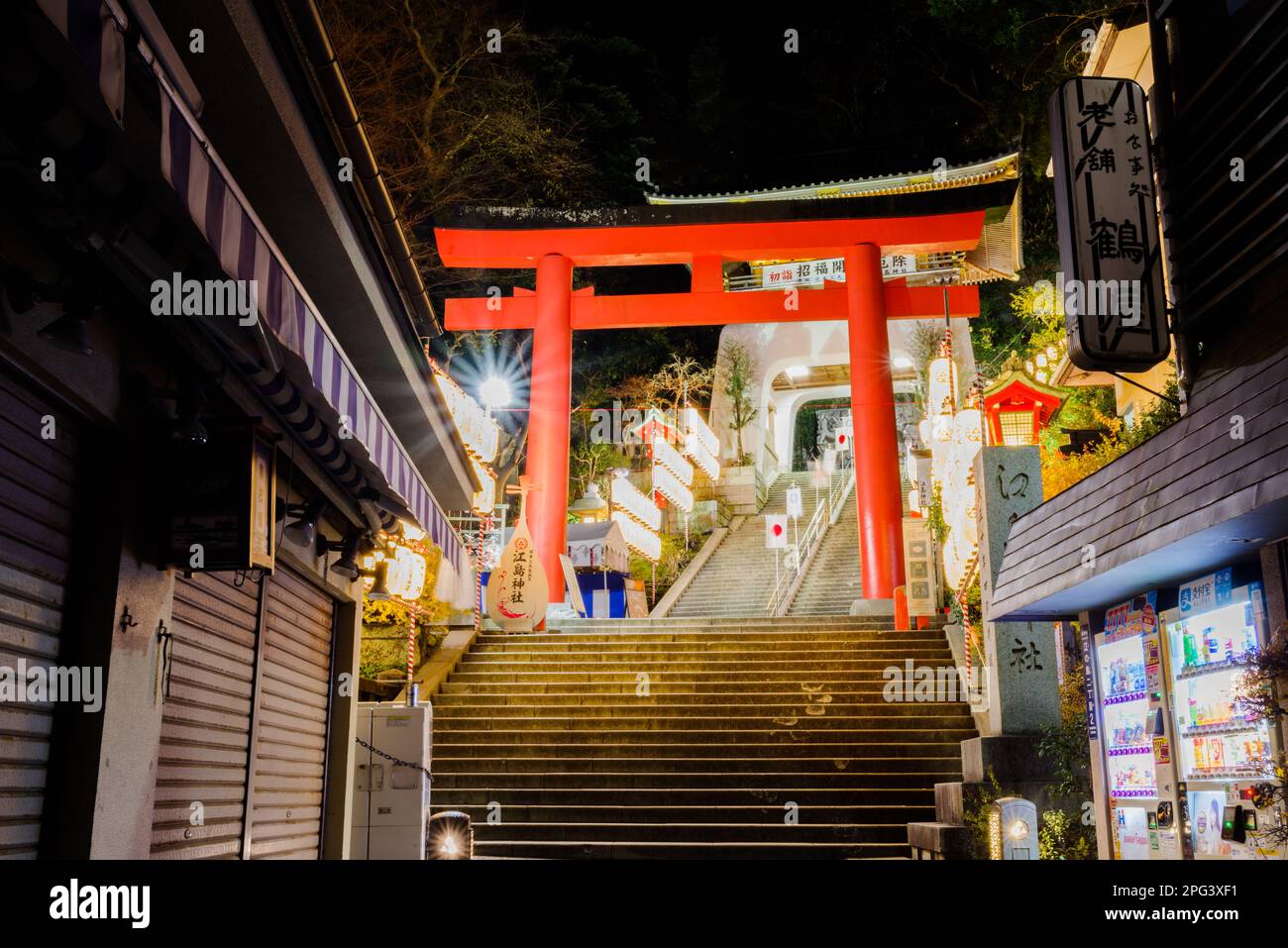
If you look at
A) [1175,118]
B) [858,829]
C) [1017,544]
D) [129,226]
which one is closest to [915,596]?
[858,829]

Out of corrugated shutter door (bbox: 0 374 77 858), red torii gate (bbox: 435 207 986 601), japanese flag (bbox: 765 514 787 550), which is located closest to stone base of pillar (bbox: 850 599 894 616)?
red torii gate (bbox: 435 207 986 601)

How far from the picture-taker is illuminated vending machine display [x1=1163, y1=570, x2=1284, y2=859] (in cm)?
627

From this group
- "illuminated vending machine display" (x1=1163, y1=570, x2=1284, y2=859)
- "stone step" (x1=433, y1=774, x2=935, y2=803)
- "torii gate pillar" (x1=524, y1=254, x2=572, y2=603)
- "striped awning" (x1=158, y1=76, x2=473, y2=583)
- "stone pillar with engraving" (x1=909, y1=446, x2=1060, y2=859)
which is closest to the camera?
"striped awning" (x1=158, y1=76, x2=473, y2=583)

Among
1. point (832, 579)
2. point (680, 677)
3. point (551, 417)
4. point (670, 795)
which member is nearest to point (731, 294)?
point (551, 417)

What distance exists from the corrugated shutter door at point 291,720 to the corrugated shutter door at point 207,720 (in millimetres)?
420

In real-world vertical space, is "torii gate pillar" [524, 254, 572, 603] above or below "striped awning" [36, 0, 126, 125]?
above

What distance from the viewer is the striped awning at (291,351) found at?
3.70 metres

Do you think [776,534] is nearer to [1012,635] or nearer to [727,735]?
[727,735]

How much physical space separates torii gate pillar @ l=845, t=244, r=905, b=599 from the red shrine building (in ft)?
0.09

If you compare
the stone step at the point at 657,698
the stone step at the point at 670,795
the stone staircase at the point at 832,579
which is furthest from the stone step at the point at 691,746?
the stone staircase at the point at 832,579

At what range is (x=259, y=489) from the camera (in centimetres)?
525

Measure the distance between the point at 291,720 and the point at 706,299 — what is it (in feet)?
51.9

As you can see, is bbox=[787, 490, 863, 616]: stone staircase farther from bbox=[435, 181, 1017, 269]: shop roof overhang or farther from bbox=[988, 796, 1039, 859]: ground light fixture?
bbox=[988, 796, 1039, 859]: ground light fixture

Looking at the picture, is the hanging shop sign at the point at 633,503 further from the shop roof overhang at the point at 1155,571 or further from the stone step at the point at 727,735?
the shop roof overhang at the point at 1155,571
